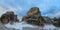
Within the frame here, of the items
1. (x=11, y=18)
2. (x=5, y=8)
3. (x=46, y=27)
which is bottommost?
(x=46, y=27)

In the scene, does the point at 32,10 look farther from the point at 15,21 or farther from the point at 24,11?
the point at 15,21

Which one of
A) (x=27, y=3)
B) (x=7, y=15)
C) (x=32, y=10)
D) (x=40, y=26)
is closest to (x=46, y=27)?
(x=40, y=26)

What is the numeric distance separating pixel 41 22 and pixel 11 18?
0.36m

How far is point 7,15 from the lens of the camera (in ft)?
5.34

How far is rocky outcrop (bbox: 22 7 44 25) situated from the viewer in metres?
1.59

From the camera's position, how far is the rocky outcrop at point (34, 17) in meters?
1.59

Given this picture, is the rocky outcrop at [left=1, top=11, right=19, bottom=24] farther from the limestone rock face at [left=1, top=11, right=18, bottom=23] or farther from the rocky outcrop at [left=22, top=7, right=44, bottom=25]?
the rocky outcrop at [left=22, top=7, right=44, bottom=25]

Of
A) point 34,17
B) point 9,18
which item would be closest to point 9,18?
point 9,18

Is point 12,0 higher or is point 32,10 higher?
point 12,0

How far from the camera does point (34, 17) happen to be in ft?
5.27

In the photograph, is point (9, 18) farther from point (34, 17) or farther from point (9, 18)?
point (34, 17)

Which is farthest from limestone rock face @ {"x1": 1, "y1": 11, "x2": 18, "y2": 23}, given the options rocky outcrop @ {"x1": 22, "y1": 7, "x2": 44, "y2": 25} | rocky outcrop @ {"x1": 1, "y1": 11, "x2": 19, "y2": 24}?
rocky outcrop @ {"x1": 22, "y1": 7, "x2": 44, "y2": 25}

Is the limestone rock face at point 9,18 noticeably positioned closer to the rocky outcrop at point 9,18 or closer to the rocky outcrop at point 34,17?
the rocky outcrop at point 9,18

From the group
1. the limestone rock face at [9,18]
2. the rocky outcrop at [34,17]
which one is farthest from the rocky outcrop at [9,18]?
the rocky outcrop at [34,17]
